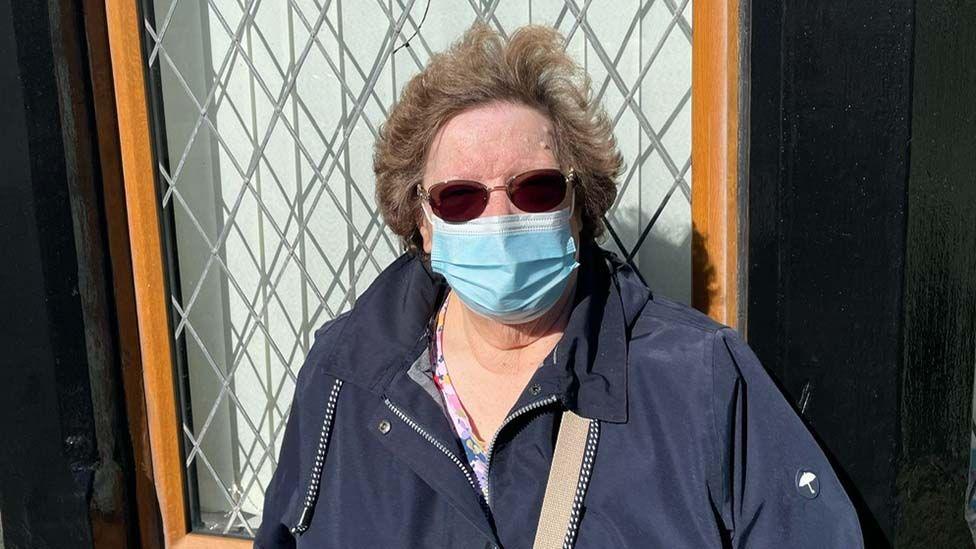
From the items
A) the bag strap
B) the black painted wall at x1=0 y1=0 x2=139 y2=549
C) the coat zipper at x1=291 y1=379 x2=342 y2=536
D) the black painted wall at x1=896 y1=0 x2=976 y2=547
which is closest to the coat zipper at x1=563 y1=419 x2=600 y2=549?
the bag strap

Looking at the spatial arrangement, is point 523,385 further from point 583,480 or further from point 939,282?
point 939,282

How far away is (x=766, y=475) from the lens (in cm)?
138

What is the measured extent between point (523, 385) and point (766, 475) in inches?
17.3

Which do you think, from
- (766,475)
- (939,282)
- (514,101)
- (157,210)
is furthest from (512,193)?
(157,210)

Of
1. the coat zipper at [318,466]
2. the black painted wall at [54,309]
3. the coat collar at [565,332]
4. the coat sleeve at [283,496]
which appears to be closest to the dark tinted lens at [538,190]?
the coat collar at [565,332]

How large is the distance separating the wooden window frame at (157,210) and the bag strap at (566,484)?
2.02ft

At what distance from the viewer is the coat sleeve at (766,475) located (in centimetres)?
138

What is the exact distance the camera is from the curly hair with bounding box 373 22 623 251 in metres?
1.55

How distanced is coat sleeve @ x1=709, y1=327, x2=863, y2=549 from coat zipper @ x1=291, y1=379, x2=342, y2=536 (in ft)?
2.22

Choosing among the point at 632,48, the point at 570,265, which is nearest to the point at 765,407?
the point at 570,265

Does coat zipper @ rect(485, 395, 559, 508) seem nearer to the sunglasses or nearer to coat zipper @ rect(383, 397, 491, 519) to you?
coat zipper @ rect(383, 397, 491, 519)

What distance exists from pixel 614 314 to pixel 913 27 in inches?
31.1

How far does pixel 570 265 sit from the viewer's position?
1506 mm

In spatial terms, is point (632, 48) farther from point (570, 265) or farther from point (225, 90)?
point (225, 90)
